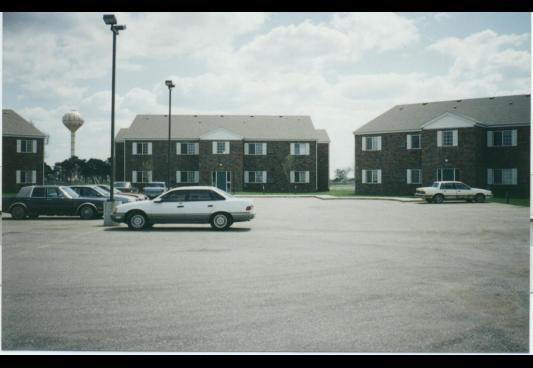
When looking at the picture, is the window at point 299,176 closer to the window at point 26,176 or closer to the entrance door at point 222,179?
the entrance door at point 222,179

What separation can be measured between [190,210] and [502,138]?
3410 centimetres

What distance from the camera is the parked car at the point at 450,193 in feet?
115

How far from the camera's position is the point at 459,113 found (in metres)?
43.4

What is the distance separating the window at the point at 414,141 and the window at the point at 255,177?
55.8 feet

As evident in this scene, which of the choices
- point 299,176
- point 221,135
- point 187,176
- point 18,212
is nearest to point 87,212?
point 18,212

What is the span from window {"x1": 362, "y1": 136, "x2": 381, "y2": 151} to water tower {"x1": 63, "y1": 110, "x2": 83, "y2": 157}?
153 ft

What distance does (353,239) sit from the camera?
14047mm

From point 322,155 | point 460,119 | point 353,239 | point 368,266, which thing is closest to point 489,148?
point 460,119

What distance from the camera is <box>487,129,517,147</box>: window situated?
1654 inches

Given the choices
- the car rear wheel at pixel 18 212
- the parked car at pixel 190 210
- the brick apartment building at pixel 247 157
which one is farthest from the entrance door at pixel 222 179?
the parked car at pixel 190 210

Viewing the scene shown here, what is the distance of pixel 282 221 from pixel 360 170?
105 ft

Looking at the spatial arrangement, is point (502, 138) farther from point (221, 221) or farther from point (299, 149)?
point (221, 221)

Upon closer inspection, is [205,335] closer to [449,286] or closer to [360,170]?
[449,286]

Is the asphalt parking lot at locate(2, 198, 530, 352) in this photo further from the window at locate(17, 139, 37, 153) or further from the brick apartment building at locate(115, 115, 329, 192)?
the brick apartment building at locate(115, 115, 329, 192)
